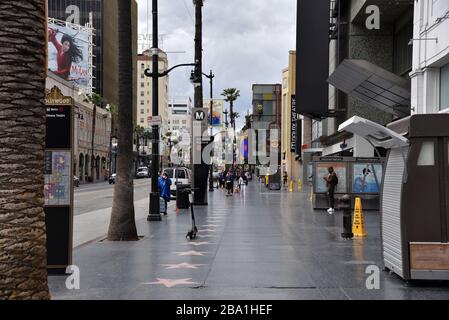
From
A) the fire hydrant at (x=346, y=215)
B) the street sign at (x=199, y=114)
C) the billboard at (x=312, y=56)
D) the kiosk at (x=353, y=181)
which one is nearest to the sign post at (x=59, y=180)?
the fire hydrant at (x=346, y=215)

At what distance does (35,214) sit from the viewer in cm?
468

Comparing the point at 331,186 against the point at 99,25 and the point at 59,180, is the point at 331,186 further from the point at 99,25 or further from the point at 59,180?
the point at 99,25


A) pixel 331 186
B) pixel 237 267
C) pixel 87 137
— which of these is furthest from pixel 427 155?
pixel 87 137

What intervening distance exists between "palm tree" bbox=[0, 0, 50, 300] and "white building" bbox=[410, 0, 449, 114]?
14.9m

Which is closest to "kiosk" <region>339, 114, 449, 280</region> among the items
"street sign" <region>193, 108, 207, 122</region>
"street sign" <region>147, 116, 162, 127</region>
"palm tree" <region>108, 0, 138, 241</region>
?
"palm tree" <region>108, 0, 138, 241</region>

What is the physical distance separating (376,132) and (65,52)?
84.1 meters

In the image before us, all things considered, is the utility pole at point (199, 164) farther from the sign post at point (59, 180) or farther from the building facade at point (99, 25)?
the building facade at point (99, 25)

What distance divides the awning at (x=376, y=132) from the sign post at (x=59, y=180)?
436cm

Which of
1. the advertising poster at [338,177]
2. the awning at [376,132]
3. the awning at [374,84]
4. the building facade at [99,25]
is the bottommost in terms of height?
the advertising poster at [338,177]

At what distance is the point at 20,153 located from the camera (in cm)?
457

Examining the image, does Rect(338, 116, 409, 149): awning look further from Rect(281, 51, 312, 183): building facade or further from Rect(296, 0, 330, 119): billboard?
Rect(281, 51, 312, 183): building facade

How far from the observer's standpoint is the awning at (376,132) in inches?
334

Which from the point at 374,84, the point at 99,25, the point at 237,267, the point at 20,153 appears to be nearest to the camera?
the point at 20,153

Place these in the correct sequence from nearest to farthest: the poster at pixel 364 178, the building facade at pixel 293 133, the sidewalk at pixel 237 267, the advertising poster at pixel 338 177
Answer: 1. the sidewalk at pixel 237 267
2. the poster at pixel 364 178
3. the advertising poster at pixel 338 177
4. the building facade at pixel 293 133
